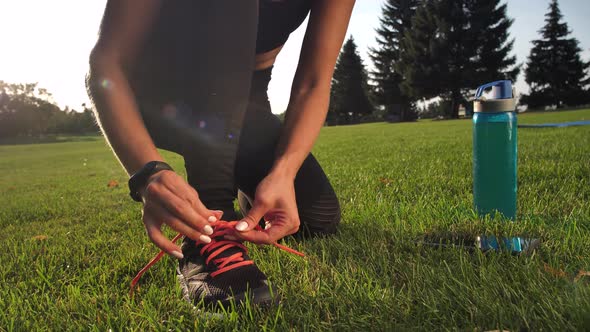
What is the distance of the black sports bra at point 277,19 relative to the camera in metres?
2.43

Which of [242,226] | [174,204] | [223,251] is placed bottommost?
[223,251]

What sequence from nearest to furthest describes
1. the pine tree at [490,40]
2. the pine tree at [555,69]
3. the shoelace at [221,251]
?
the shoelace at [221,251] < the pine tree at [490,40] < the pine tree at [555,69]

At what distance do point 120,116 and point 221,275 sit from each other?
65 cm

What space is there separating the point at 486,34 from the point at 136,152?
1798 inches

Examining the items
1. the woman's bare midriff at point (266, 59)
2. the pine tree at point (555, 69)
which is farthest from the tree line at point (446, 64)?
the woman's bare midriff at point (266, 59)

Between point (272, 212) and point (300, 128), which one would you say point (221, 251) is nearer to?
point (272, 212)

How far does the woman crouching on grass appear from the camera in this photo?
4.64ft

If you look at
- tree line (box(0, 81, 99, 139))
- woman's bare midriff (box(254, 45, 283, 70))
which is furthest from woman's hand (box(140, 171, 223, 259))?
tree line (box(0, 81, 99, 139))

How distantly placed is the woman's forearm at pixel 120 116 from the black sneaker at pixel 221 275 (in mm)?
352

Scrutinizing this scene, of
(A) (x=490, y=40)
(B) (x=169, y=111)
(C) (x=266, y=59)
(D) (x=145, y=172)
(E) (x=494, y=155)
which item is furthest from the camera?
(A) (x=490, y=40)

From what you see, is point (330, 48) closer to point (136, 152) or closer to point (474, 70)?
point (136, 152)

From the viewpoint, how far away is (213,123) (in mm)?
1875

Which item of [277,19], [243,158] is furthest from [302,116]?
[277,19]

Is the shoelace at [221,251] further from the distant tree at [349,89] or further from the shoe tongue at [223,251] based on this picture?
the distant tree at [349,89]
